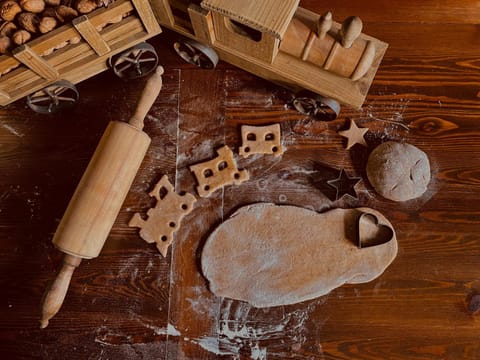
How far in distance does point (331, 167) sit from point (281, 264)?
0.28m

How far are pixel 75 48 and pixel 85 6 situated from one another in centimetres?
10

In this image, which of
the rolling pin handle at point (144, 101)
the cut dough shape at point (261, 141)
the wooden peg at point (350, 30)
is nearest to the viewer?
the wooden peg at point (350, 30)

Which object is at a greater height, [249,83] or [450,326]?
[249,83]

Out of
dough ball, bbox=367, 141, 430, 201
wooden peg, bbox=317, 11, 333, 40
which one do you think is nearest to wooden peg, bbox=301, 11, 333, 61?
wooden peg, bbox=317, 11, 333, 40

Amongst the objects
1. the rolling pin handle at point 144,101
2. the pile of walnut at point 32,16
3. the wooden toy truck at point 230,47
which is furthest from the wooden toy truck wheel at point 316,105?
the pile of walnut at point 32,16

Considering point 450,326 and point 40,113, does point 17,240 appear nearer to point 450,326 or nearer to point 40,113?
point 40,113

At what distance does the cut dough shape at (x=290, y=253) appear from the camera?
111cm

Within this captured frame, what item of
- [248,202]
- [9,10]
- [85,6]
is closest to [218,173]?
[248,202]

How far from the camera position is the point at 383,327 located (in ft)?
3.66

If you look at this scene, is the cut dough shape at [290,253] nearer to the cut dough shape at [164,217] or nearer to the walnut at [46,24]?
the cut dough shape at [164,217]

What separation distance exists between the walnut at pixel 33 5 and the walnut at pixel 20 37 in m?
0.05

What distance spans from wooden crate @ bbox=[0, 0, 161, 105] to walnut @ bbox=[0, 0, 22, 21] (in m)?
0.09

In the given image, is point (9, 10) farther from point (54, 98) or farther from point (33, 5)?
point (54, 98)

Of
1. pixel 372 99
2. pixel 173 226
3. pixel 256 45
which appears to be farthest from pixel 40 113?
pixel 372 99
